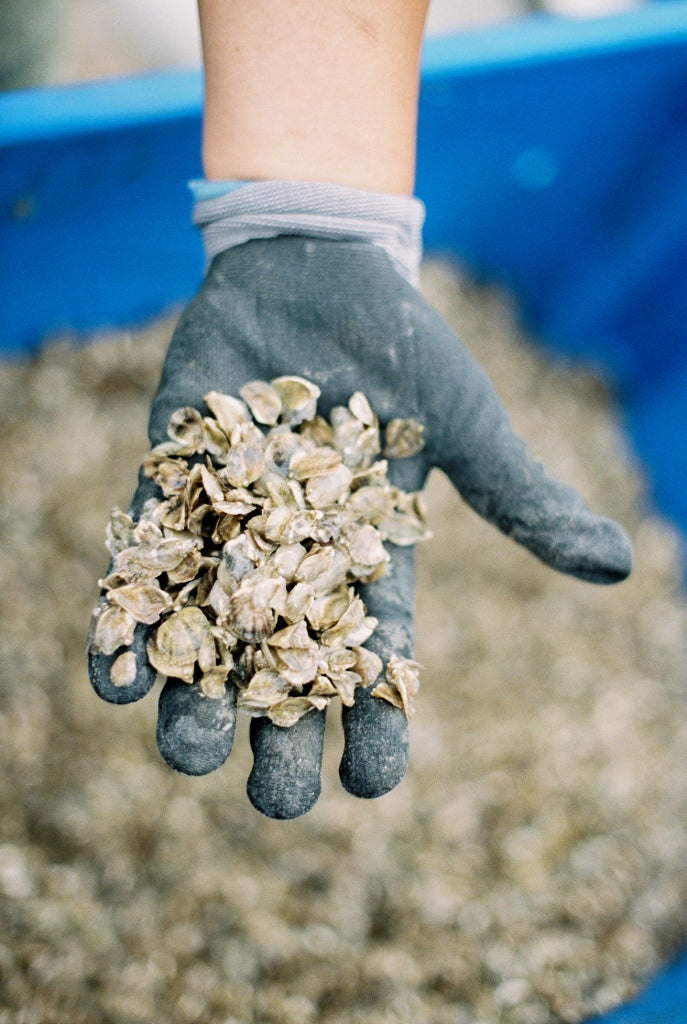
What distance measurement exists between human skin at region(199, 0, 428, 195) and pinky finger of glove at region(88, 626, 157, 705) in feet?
2.15

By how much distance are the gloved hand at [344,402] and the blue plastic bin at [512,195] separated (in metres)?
0.50

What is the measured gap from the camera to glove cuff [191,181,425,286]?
103cm

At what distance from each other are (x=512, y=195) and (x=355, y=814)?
1354 mm

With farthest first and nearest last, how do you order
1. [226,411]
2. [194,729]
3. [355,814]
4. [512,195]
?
1. [512,195]
2. [355,814]
3. [226,411]
4. [194,729]

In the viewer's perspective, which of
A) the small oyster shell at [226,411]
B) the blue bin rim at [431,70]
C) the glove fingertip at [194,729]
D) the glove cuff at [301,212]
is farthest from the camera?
the blue bin rim at [431,70]

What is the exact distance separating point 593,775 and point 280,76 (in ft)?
3.99

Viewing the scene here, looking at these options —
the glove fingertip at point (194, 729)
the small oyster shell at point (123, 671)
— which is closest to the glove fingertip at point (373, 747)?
the glove fingertip at point (194, 729)

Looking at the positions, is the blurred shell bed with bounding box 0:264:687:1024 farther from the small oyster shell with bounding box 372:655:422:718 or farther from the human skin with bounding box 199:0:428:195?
the human skin with bounding box 199:0:428:195

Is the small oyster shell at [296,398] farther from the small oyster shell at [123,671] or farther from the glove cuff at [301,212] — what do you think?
the small oyster shell at [123,671]

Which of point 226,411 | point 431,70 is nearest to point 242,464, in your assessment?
point 226,411

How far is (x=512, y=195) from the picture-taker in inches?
70.0

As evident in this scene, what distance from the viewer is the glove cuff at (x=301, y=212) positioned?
1.03 metres

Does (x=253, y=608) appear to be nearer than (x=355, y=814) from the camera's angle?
Yes

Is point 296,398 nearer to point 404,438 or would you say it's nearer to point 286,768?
point 404,438
